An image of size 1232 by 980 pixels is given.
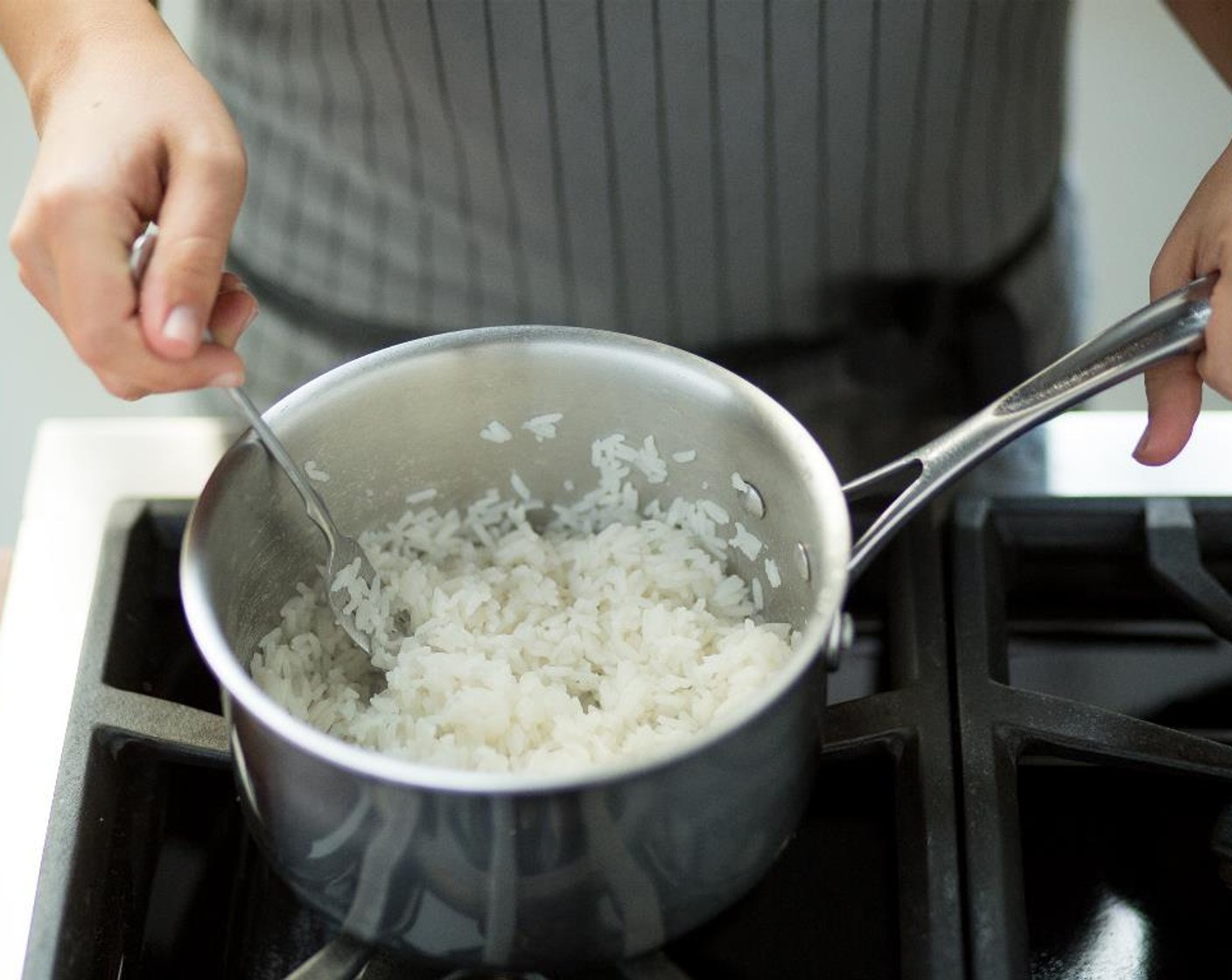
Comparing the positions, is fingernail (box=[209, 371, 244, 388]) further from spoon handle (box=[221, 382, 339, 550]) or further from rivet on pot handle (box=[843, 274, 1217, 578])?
rivet on pot handle (box=[843, 274, 1217, 578])

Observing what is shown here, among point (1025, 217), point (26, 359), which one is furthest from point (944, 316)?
point (26, 359)

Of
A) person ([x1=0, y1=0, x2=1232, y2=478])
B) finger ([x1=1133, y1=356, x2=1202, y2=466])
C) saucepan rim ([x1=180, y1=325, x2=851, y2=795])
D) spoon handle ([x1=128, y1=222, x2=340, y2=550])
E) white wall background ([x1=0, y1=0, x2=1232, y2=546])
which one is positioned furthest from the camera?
white wall background ([x1=0, y1=0, x2=1232, y2=546])

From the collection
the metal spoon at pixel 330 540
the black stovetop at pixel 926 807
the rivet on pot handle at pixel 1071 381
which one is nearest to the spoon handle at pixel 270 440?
the metal spoon at pixel 330 540

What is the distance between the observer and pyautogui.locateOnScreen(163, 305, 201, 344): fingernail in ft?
2.19

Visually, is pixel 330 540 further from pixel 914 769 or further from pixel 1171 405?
pixel 1171 405

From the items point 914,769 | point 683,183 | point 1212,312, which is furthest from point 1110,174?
point 914,769

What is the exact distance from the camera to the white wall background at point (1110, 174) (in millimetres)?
1383

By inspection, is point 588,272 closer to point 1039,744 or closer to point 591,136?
point 591,136

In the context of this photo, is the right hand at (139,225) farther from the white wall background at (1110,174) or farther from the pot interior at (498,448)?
the white wall background at (1110,174)

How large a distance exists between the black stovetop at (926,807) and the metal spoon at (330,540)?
0.31 ft

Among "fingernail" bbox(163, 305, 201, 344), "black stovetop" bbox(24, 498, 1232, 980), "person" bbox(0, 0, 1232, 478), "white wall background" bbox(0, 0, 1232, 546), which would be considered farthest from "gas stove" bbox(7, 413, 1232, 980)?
Answer: "white wall background" bbox(0, 0, 1232, 546)

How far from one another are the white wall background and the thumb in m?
0.66

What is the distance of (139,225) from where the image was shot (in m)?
0.70

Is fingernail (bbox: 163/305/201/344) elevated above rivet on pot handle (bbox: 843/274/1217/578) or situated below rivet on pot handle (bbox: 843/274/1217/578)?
above
